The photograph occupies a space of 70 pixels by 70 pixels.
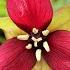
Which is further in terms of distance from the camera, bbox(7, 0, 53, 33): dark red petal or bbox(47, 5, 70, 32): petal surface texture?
bbox(47, 5, 70, 32): petal surface texture

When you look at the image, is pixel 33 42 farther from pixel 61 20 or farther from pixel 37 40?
pixel 61 20

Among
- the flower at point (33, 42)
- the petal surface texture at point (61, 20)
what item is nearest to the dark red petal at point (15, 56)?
the flower at point (33, 42)

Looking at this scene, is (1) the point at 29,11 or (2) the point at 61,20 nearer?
(1) the point at 29,11

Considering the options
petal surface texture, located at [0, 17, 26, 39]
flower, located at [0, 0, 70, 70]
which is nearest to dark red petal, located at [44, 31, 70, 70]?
flower, located at [0, 0, 70, 70]

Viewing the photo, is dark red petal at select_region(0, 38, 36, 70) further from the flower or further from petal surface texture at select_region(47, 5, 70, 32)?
petal surface texture at select_region(47, 5, 70, 32)

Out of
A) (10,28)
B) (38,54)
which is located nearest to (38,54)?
(38,54)

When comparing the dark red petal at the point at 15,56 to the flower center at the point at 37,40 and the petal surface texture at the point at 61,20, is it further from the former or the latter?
the petal surface texture at the point at 61,20
